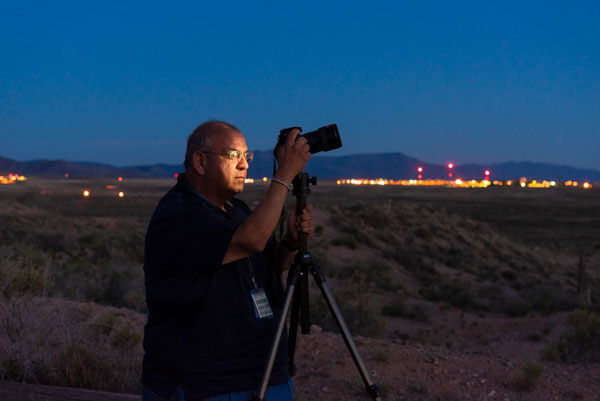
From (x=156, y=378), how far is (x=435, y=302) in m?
12.9

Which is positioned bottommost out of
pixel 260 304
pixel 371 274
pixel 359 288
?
pixel 371 274

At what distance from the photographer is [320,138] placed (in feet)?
8.42

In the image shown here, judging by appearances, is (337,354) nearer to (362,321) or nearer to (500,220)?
(362,321)

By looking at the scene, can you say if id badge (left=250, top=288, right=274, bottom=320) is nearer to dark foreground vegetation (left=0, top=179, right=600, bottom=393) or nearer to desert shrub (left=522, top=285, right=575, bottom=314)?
dark foreground vegetation (left=0, top=179, right=600, bottom=393)

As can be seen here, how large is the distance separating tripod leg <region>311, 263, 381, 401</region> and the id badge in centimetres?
45

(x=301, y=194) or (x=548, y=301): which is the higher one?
(x=301, y=194)

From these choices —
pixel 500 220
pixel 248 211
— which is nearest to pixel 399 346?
pixel 248 211

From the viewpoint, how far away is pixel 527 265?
21.9 meters

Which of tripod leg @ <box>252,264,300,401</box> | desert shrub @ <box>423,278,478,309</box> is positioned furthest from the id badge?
desert shrub @ <box>423,278,478,309</box>

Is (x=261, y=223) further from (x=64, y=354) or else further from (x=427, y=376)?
(x=427, y=376)

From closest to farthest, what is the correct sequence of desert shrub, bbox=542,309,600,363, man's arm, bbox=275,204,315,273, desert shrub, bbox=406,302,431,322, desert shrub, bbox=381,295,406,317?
1. man's arm, bbox=275,204,315,273
2. desert shrub, bbox=542,309,600,363
3. desert shrub, bbox=406,302,431,322
4. desert shrub, bbox=381,295,406,317

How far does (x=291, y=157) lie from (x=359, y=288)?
1073cm

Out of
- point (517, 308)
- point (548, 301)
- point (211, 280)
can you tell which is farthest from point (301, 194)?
point (548, 301)

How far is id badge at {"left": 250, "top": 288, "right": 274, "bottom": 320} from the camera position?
233cm
